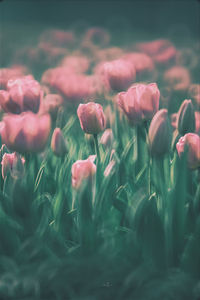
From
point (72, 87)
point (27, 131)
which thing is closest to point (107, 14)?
point (72, 87)

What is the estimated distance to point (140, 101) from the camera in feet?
2.04

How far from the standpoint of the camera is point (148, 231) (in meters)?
0.54

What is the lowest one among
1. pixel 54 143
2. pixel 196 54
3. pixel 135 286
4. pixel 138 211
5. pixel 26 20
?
pixel 135 286

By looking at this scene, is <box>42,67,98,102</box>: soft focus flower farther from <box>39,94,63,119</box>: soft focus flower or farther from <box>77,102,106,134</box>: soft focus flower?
<box>77,102,106,134</box>: soft focus flower

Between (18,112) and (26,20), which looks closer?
(18,112)

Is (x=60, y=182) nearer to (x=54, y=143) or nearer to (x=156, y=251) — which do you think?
(x=54, y=143)

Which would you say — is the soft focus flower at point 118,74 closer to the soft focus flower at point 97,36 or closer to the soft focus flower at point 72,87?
the soft focus flower at point 72,87

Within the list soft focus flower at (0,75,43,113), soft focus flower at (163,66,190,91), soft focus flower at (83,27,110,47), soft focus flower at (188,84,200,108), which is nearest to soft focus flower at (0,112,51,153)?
soft focus flower at (0,75,43,113)

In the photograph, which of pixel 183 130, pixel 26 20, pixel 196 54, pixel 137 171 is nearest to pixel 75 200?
pixel 137 171

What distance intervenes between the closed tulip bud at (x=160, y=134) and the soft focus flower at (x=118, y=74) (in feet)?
1.02

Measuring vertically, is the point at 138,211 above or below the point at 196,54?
below

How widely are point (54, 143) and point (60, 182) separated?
0.28 ft

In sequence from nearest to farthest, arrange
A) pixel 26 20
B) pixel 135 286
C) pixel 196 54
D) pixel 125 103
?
1. pixel 135 286
2. pixel 125 103
3. pixel 26 20
4. pixel 196 54

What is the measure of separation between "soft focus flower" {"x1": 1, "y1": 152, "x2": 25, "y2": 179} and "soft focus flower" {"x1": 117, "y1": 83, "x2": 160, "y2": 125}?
0.21 meters
